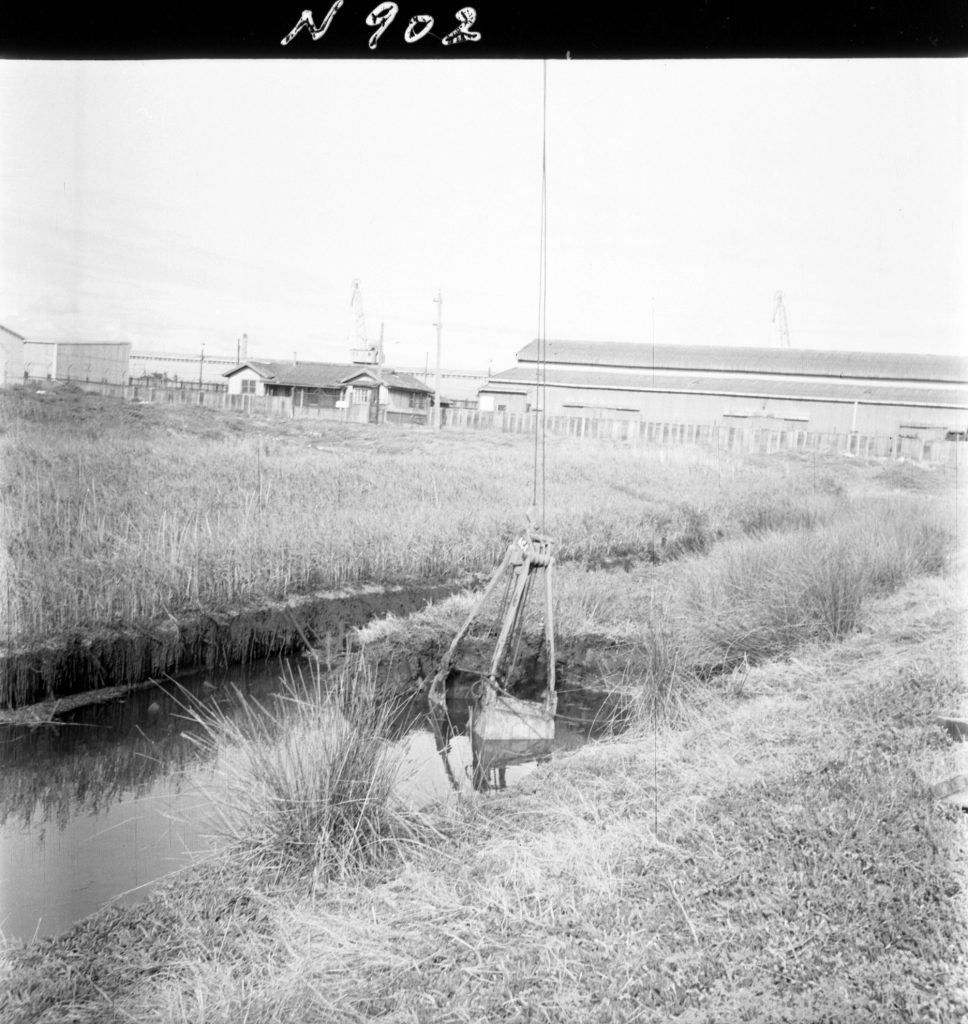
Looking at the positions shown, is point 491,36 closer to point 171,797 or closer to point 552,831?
point 552,831

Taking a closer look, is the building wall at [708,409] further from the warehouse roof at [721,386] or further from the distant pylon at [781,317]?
the distant pylon at [781,317]

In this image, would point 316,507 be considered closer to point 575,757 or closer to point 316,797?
point 316,797

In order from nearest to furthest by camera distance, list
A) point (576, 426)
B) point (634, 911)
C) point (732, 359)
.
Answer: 1. point (634, 911)
2. point (732, 359)
3. point (576, 426)

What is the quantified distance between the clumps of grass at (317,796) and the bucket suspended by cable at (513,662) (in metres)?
0.49

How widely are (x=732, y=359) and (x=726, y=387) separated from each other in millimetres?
136

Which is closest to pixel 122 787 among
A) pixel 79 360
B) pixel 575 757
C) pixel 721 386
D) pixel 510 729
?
pixel 510 729

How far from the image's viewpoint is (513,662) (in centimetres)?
371

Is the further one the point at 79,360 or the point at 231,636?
the point at 231,636

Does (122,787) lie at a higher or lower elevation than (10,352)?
lower

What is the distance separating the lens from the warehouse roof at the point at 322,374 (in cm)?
354

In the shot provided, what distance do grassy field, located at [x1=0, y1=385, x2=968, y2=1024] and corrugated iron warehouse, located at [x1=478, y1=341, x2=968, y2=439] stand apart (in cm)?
19

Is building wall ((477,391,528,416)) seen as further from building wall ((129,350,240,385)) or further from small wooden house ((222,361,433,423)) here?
building wall ((129,350,240,385))

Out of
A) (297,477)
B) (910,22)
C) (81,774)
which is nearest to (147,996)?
(81,774)

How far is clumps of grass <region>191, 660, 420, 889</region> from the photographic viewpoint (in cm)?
296
